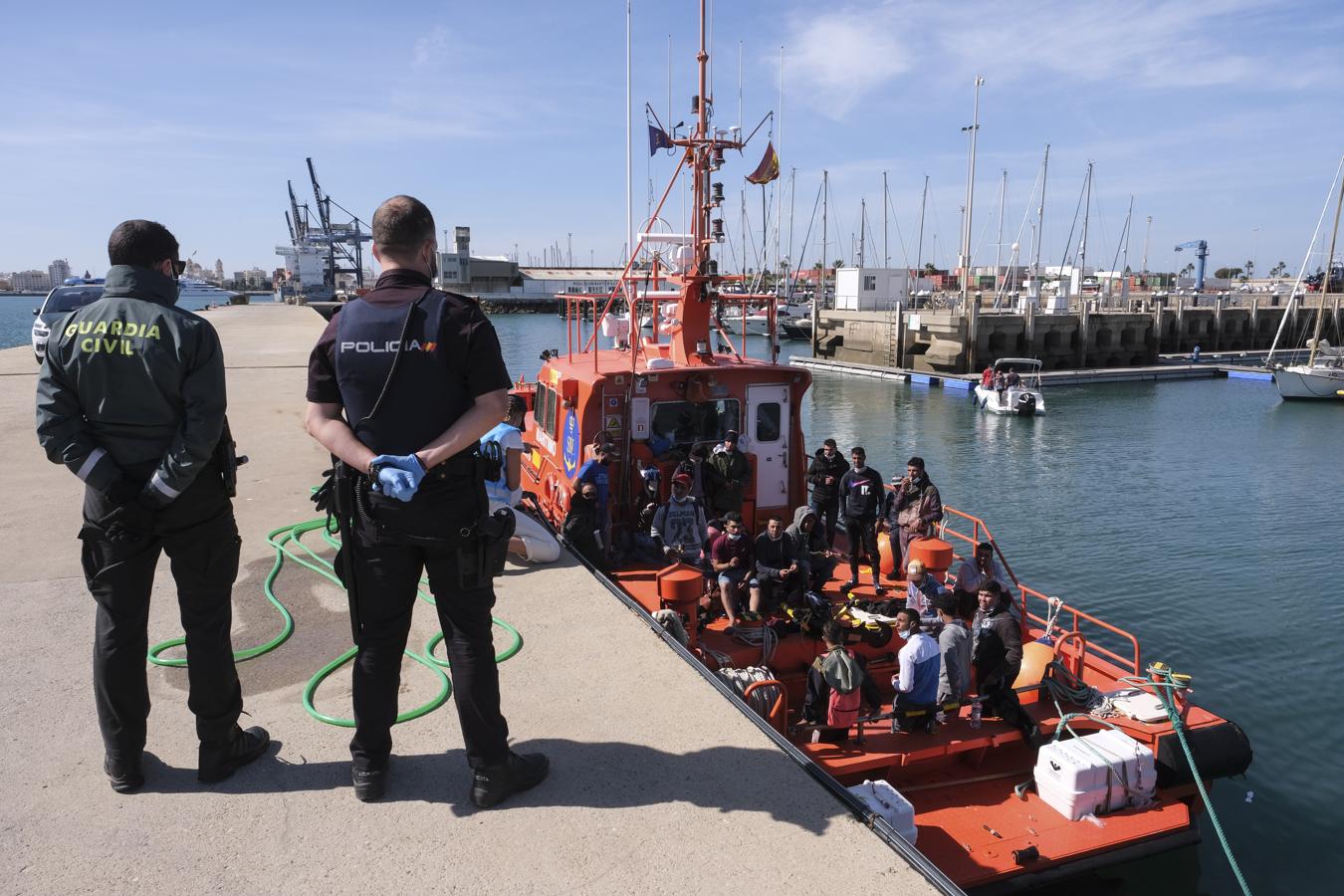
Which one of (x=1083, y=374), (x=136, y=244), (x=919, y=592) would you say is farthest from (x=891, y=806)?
(x=1083, y=374)

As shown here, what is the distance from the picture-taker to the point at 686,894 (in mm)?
2703

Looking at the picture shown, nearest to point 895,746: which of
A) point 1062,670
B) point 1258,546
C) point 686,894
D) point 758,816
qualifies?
point 1062,670

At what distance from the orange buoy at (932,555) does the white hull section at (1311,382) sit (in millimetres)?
36406

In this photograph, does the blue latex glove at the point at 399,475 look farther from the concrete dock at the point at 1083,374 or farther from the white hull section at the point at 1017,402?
the concrete dock at the point at 1083,374

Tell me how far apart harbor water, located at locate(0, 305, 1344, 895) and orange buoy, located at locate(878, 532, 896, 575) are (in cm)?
343

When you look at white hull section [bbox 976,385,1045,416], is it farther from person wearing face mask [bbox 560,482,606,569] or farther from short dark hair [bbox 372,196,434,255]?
short dark hair [bbox 372,196,434,255]

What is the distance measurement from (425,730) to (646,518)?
14.7 ft

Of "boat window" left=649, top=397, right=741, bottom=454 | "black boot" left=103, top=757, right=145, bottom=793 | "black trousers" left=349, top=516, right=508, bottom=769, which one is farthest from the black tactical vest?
"boat window" left=649, top=397, right=741, bottom=454

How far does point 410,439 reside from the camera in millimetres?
2777

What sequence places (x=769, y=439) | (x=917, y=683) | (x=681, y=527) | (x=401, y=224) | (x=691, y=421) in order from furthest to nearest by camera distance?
1. (x=769, y=439)
2. (x=691, y=421)
3. (x=681, y=527)
4. (x=917, y=683)
5. (x=401, y=224)

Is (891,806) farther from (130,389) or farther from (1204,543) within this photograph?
(1204,543)

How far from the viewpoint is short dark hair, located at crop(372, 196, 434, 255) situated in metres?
2.77

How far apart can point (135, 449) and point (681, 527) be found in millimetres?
5152

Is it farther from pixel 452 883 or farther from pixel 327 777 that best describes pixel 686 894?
pixel 327 777
